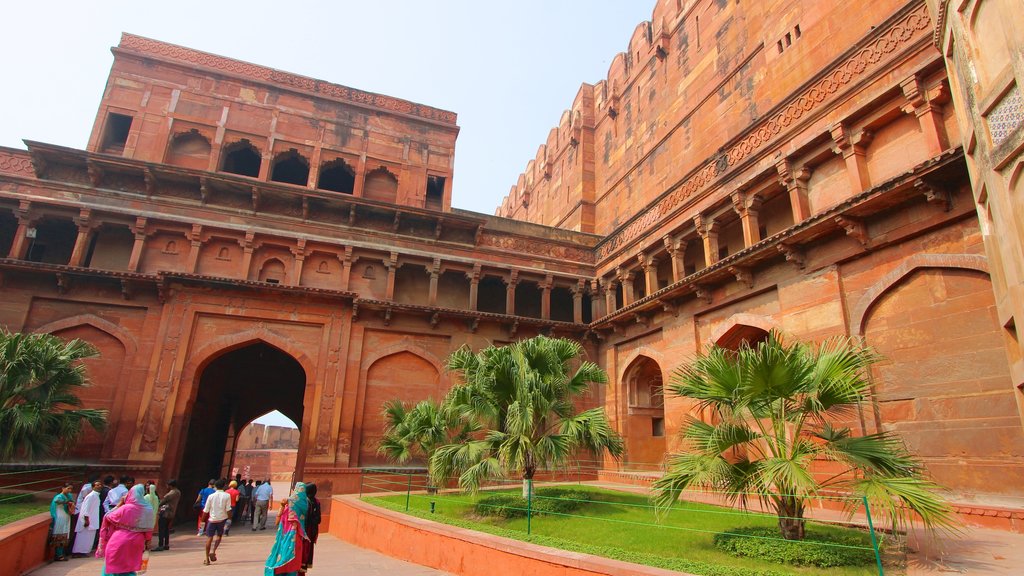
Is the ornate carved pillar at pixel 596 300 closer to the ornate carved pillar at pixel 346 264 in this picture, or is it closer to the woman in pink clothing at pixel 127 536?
the ornate carved pillar at pixel 346 264

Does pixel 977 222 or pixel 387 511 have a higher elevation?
pixel 977 222

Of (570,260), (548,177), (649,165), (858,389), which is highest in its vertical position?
(548,177)

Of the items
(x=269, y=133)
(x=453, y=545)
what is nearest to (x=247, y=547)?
(x=453, y=545)

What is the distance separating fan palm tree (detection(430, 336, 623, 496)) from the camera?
9.30 metres

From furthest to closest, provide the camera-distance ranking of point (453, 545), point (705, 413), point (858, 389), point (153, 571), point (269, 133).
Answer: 1. point (269, 133)
2. point (705, 413)
3. point (153, 571)
4. point (453, 545)
5. point (858, 389)

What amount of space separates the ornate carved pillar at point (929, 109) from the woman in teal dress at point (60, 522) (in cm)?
1545

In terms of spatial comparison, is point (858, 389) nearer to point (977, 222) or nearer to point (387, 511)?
point (977, 222)

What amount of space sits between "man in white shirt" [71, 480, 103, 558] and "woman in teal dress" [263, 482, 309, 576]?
6.29 meters

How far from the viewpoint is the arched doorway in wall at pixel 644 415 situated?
650 inches

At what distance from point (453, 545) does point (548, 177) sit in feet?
82.7

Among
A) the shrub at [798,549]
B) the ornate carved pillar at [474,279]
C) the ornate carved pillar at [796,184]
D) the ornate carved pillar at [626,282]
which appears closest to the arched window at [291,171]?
the ornate carved pillar at [474,279]

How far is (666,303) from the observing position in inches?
599

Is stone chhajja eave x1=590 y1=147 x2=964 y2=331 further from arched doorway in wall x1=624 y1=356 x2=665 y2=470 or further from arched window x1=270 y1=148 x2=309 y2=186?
arched window x1=270 y1=148 x2=309 y2=186

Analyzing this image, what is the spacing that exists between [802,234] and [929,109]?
2931mm
